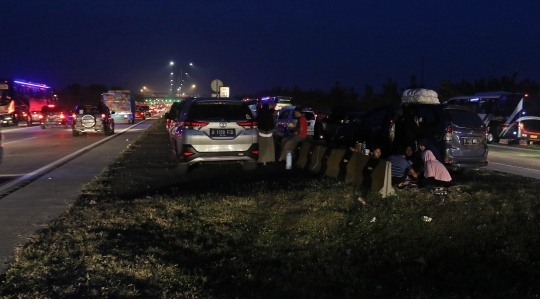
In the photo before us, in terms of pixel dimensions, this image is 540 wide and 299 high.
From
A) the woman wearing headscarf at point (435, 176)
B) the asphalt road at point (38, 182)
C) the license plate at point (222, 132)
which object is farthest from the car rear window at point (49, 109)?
the woman wearing headscarf at point (435, 176)

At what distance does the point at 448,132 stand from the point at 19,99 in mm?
37982

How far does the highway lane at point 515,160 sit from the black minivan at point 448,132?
2181mm

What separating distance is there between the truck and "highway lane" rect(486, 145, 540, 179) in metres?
31.1

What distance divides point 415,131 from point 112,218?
6.46 m

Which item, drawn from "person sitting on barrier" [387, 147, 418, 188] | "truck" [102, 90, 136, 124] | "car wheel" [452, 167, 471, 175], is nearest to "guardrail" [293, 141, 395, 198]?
"person sitting on barrier" [387, 147, 418, 188]

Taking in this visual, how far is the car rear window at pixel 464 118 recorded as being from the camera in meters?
11.1

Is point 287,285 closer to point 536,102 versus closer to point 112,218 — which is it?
point 112,218

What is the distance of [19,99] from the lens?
40.0m

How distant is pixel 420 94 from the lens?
18.5 metres

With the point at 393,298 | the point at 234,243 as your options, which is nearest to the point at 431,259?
the point at 393,298

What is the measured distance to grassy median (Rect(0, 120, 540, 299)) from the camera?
16.6 feet

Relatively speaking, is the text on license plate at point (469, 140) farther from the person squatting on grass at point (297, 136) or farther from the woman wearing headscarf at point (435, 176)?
the person squatting on grass at point (297, 136)

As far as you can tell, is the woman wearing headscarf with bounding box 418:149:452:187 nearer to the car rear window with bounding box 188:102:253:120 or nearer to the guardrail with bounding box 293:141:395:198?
the guardrail with bounding box 293:141:395:198

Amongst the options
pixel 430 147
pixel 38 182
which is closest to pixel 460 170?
pixel 430 147
